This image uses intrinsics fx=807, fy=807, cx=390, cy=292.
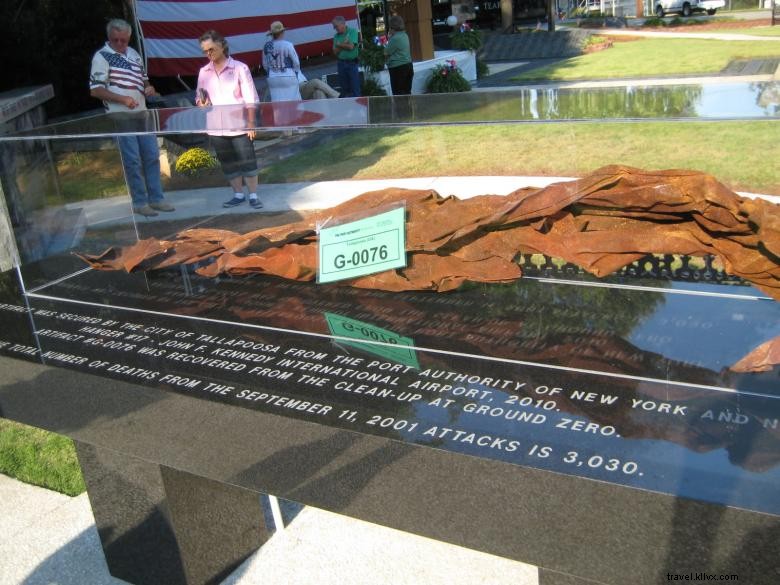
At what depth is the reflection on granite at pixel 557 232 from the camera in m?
1.98

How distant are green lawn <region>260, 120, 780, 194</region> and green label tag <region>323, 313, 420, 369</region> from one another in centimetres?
62

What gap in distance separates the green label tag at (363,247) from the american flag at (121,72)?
10.5 ft

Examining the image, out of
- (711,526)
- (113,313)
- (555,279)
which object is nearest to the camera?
(711,526)

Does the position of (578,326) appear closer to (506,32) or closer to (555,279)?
(555,279)

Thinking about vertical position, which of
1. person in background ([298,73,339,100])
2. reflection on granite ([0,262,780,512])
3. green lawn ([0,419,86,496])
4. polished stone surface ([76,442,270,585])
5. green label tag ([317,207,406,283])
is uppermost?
person in background ([298,73,339,100])

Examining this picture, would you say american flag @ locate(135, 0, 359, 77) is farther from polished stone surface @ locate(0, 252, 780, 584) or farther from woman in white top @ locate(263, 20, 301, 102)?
polished stone surface @ locate(0, 252, 780, 584)

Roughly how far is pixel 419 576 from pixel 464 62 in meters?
15.2

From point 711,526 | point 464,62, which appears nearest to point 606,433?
point 711,526

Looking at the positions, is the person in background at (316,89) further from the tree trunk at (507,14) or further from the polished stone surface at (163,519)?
the tree trunk at (507,14)

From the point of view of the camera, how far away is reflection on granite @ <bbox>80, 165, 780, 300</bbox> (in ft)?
6.50

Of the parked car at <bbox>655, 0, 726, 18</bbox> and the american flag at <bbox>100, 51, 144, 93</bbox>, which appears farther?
the parked car at <bbox>655, 0, 726, 18</bbox>

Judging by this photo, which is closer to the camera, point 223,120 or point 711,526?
point 711,526

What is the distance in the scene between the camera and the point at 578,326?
2.20m

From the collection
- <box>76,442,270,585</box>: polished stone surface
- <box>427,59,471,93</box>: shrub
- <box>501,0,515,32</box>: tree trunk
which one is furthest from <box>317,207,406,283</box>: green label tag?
<box>501,0,515,32</box>: tree trunk
